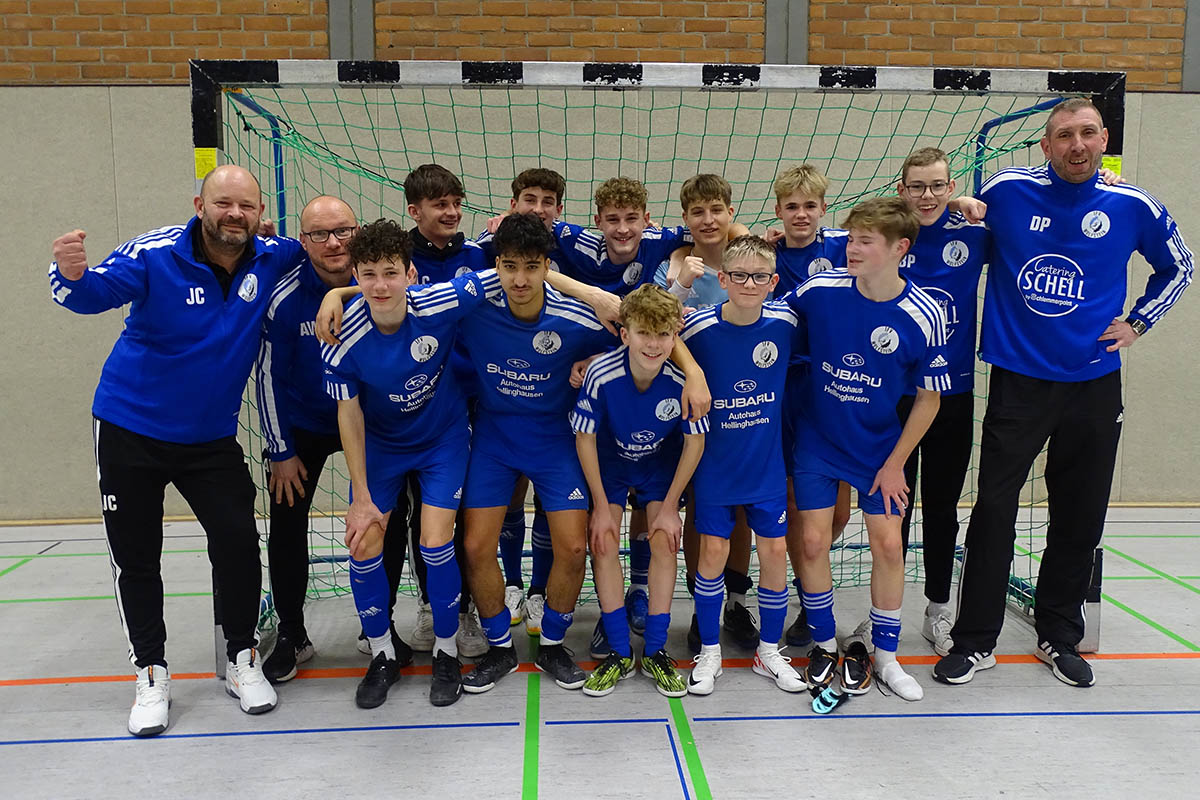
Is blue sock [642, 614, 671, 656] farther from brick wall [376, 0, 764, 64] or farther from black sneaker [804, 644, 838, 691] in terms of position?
brick wall [376, 0, 764, 64]

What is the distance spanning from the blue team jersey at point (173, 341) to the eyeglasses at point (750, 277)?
5.90ft

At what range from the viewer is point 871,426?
10.3 ft

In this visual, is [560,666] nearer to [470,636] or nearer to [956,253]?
[470,636]

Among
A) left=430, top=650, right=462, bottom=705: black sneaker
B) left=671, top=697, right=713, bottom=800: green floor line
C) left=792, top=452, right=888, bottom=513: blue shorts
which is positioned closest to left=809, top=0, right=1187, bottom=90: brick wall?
left=792, top=452, right=888, bottom=513: blue shorts

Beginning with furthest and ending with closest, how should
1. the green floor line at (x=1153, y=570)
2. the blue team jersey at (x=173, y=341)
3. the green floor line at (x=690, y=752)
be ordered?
the green floor line at (x=1153, y=570)
the blue team jersey at (x=173, y=341)
the green floor line at (x=690, y=752)

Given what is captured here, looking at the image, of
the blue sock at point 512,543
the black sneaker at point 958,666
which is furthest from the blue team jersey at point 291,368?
the black sneaker at point 958,666

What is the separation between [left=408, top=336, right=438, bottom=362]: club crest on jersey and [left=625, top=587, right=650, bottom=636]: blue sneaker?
5.11 feet

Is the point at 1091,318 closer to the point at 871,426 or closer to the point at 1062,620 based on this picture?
the point at 871,426

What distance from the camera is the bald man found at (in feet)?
9.52

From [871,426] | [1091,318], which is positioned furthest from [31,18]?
[1091,318]

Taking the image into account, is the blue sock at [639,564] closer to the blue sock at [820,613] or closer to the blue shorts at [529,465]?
the blue shorts at [529,465]

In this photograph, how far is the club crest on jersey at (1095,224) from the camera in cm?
317

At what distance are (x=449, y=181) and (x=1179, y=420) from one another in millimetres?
5967

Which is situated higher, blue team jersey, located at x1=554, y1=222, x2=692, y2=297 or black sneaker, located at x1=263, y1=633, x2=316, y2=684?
blue team jersey, located at x1=554, y1=222, x2=692, y2=297
